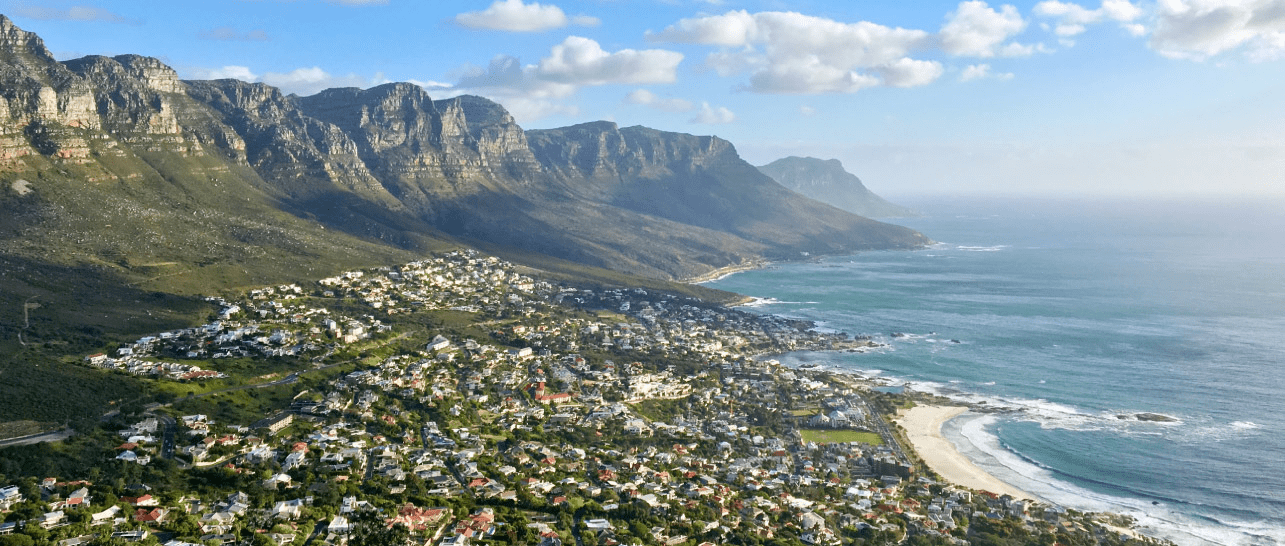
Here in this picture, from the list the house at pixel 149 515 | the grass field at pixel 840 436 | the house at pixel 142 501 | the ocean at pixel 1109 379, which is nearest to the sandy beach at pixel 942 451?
the ocean at pixel 1109 379

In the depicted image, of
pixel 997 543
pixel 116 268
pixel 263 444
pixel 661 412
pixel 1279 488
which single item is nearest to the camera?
pixel 997 543

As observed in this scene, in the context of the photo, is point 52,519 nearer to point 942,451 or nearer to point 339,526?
point 339,526

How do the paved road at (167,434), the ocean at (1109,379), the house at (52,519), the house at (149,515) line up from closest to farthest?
the house at (52,519) < the house at (149,515) < the paved road at (167,434) < the ocean at (1109,379)

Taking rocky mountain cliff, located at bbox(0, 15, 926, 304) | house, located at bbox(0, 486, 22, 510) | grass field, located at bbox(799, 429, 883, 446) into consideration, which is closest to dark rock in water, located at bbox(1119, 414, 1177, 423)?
grass field, located at bbox(799, 429, 883, 446)

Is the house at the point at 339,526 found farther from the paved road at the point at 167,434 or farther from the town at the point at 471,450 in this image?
the paved road at the point at 167,434

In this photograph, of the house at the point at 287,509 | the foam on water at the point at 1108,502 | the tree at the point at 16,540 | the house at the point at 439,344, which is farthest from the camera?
the house at the point at 439,344

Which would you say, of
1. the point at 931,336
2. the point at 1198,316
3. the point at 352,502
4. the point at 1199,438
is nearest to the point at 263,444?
the point at 352,502

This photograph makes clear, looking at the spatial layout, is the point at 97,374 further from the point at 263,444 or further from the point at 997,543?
the point at 997,543
